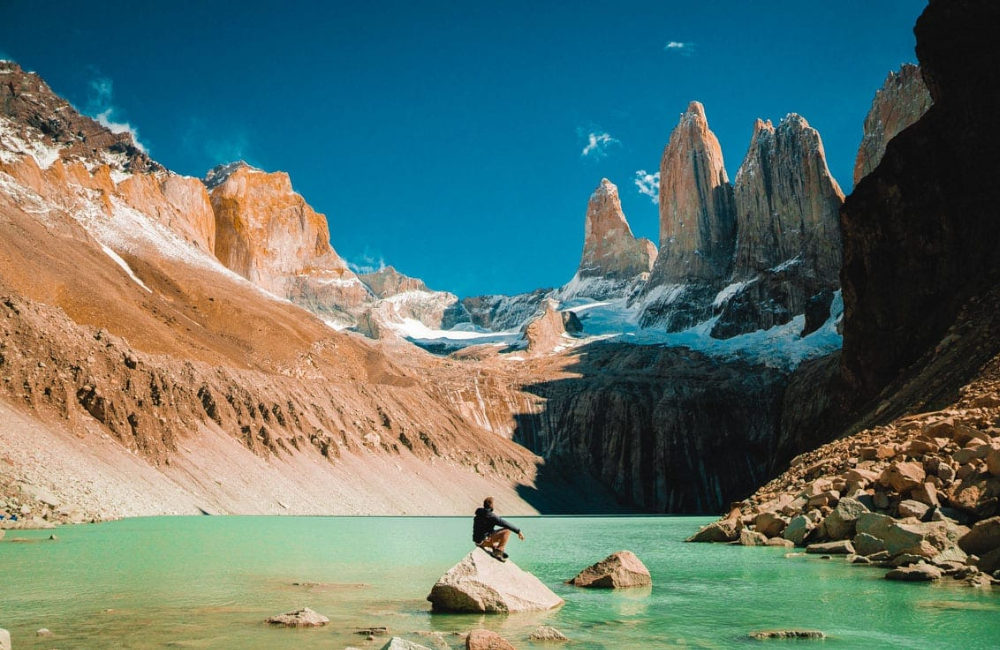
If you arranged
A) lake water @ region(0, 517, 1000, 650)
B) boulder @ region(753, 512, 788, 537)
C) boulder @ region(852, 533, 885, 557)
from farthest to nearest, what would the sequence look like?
boulder @ region(753, 512, 788, 537) < boulder @ region(852, 533, 885, 557) < lake water @ region(0, 517, 1000, 650)

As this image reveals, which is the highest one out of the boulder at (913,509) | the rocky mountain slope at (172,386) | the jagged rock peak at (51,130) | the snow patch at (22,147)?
the jagged rock peak at (51,130)

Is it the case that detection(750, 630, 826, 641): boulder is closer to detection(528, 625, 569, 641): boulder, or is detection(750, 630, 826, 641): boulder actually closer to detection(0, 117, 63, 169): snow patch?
detection(528, 625, 569, 641): boulder

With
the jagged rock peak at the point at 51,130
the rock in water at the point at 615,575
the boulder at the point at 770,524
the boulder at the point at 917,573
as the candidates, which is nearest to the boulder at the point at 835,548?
the boulder at the point at 770,524

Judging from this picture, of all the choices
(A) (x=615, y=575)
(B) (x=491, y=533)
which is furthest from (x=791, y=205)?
(B) (x=491, y=533)

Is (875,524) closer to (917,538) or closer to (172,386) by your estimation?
(917,538)

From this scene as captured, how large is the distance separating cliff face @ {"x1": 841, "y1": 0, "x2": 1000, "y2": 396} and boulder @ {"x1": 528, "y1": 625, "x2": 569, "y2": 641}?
48363mm

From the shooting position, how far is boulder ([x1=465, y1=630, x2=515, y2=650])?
10.1 meters

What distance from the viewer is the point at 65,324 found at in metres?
62.5

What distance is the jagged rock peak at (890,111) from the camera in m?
142

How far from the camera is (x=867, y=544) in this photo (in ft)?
66.8

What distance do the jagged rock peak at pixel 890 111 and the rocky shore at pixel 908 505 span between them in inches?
5021

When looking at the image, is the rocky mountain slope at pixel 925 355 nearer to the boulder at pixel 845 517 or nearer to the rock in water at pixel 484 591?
the boulder at pixel 845 517

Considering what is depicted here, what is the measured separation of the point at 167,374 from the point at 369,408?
94.1 feet

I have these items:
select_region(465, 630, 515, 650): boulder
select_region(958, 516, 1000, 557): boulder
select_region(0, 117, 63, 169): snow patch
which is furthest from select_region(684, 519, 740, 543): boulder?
select_region(0, 117, 63, 169): snow patch
